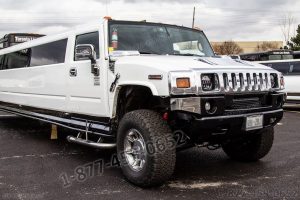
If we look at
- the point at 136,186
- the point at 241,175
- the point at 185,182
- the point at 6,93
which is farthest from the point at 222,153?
the point at 6,93

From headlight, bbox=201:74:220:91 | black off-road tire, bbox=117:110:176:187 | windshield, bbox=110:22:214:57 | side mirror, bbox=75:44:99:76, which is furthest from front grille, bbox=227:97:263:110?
side mirror, bbox=75:44:99:76

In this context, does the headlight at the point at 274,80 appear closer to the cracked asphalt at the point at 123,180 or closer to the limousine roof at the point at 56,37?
the cracked asphalt at the point at 123,180

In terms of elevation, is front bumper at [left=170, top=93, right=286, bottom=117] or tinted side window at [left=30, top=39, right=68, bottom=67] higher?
tinted side window at [left=30, top=39, right=68, bottom=67]

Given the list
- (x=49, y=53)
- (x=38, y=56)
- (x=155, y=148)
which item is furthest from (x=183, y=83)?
(x=38, y=56)

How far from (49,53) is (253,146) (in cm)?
354

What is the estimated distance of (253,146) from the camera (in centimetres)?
599

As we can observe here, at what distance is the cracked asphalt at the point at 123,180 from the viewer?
4633mm

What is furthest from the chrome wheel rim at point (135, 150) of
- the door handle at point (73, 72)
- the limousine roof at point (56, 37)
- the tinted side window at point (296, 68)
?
the tinted side window at point (296, 68)

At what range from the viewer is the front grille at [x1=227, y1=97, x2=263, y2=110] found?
475 cm

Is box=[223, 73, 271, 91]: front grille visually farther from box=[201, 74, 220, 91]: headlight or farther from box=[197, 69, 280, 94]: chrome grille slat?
box=[201, 74, 220, 91]: headlight

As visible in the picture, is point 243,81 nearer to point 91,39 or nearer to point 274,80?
point 274,80

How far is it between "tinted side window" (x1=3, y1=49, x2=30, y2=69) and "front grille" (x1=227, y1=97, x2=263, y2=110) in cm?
457

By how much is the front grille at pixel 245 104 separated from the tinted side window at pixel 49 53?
2882 mm

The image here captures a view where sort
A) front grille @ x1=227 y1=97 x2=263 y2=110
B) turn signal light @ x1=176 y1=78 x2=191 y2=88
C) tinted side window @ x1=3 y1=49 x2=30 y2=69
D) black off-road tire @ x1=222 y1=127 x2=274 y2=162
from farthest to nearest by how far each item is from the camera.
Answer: tinted side window @ x1=3 y1=49 x2=30 y2=69, black off-road tire @ x1=222 y1=127 x2=274 y2=162, front grille @ x1=227 y1=97 x2=263 y2=110, turn signal light @ x1=176 y1=78 x2=191 y2=88
